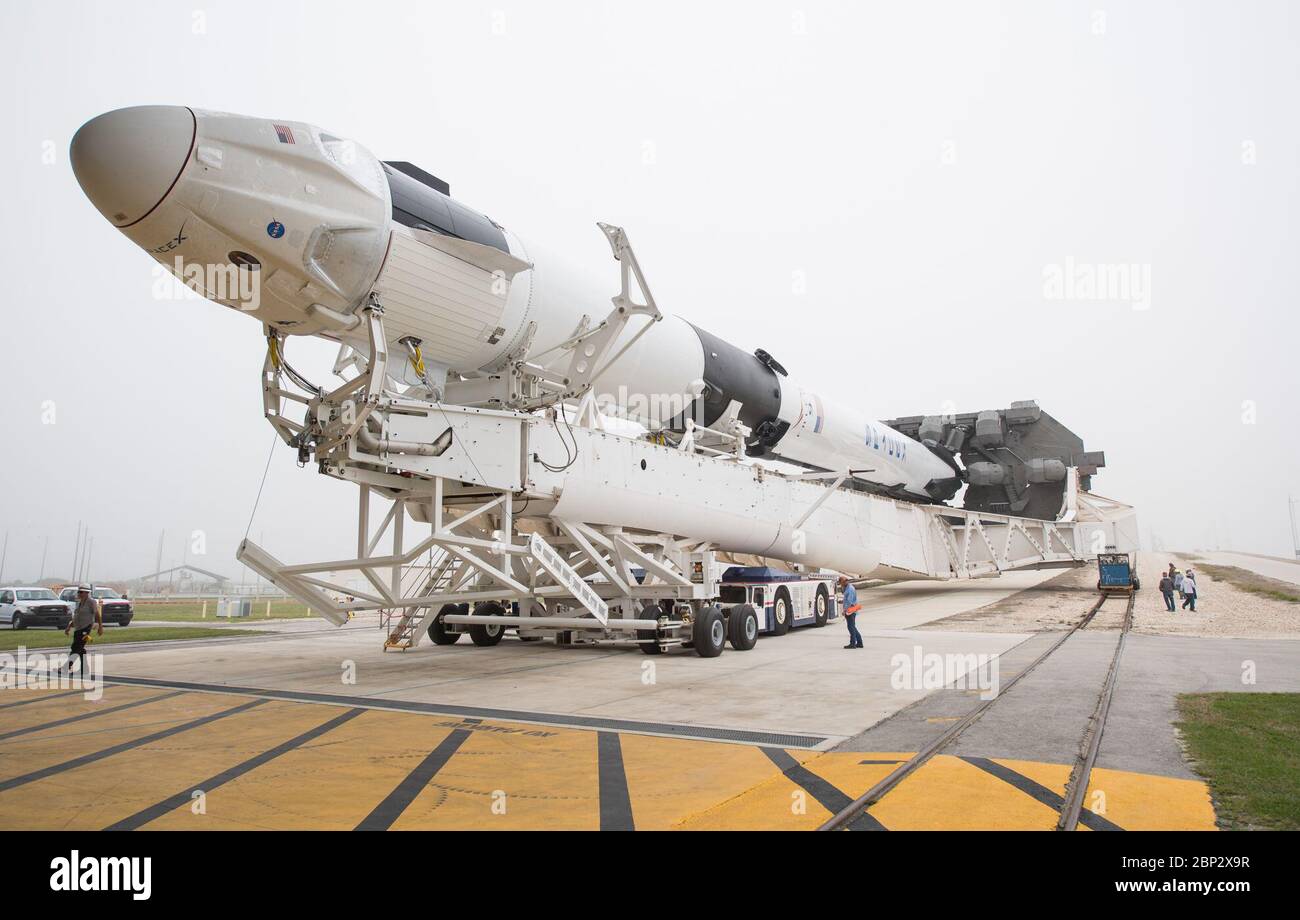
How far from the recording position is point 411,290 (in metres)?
8.45

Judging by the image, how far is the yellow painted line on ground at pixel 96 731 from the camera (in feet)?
18.9

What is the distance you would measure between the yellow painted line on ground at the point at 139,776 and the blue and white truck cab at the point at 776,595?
808 centimetres

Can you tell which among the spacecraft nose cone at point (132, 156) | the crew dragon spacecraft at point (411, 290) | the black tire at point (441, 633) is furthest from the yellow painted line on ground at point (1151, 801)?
the black tire at point (441, 633)

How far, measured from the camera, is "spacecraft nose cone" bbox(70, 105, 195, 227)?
6.57m

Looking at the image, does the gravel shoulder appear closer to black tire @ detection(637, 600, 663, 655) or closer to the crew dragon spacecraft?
the crew dragon spacecraft

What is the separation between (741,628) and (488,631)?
15.7 ft

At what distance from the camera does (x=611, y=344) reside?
410 inches

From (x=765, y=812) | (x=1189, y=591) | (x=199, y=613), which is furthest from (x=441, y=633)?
(x=199, y=613)

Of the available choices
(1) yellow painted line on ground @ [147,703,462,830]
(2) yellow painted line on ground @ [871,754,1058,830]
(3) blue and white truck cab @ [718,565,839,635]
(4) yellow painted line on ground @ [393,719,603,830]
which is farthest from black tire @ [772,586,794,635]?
(2) yellow painted line on ground @ [871,754,1058,830]

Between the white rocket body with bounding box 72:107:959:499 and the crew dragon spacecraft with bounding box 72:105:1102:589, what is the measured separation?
0.6 inches
